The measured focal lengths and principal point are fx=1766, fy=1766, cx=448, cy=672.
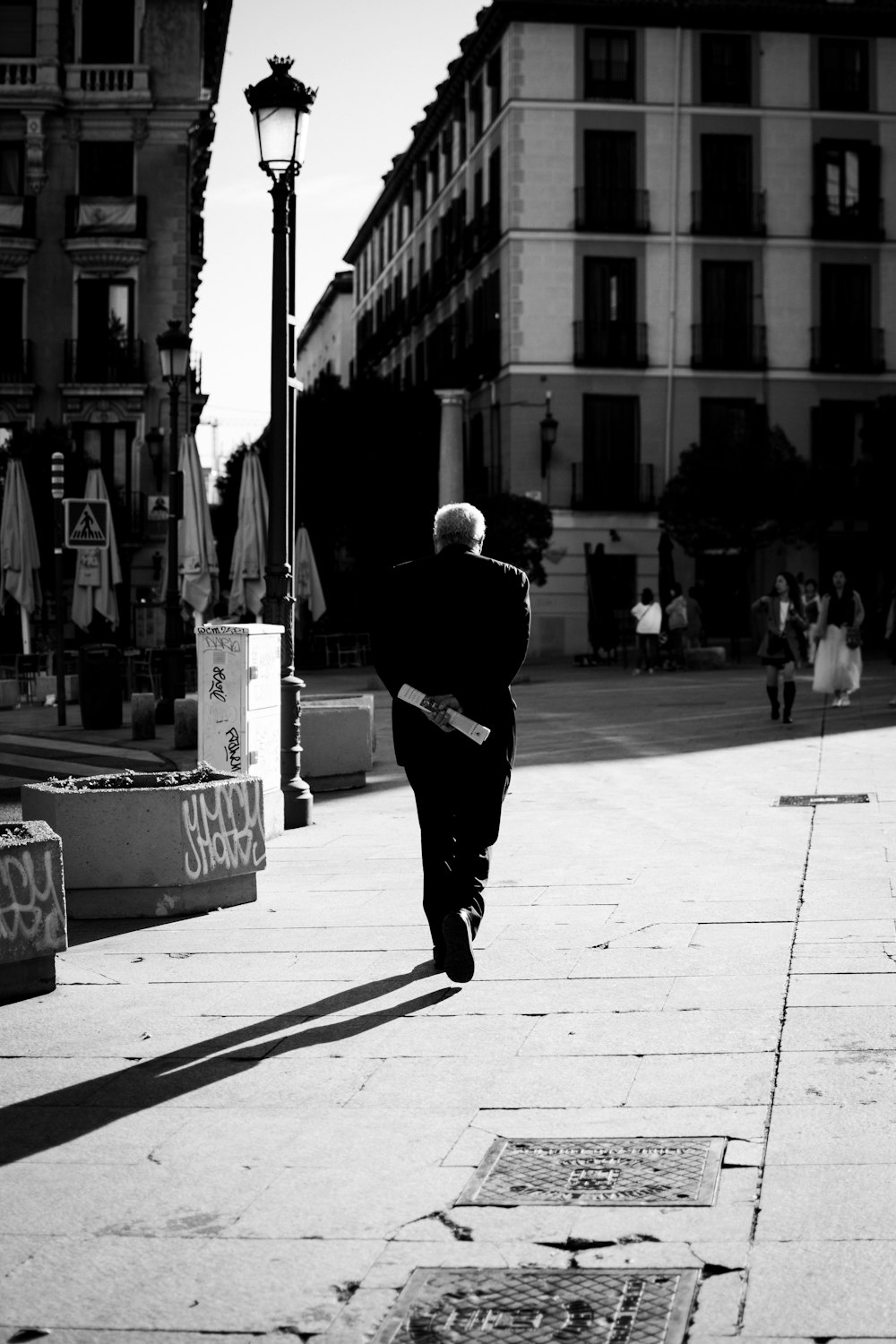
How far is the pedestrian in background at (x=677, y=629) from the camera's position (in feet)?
105

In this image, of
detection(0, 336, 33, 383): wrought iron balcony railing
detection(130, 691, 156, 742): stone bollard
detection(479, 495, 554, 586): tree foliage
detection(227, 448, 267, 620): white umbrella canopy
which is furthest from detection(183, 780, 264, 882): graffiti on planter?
Result: detection(0, 336, 33, 383): wrought iron balcony railing

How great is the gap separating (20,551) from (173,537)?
4858 mm

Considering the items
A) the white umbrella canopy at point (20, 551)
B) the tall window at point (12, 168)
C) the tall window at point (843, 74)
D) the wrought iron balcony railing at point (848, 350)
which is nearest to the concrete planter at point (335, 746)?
the white umbrella canopy at point (20, 551)

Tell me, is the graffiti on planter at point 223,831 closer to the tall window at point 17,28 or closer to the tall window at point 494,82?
the tall window at point 17,28

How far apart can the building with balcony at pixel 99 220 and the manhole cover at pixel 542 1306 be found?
37426 millimetres

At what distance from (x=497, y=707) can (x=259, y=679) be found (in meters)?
3.95

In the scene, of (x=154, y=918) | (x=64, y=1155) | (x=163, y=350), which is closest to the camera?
(x=64, y=1155)

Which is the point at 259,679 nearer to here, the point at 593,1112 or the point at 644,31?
the point at 593,1112

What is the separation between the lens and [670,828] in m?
10.4

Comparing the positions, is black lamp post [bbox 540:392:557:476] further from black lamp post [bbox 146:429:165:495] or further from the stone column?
black lamp post [bbox 146:429:165:495]

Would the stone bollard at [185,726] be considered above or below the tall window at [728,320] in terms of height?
below

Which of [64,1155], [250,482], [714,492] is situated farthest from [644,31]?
[64,1155]

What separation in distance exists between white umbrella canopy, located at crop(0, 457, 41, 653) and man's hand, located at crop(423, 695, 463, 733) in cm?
2156

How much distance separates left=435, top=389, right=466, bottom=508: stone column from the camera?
39.2 m
